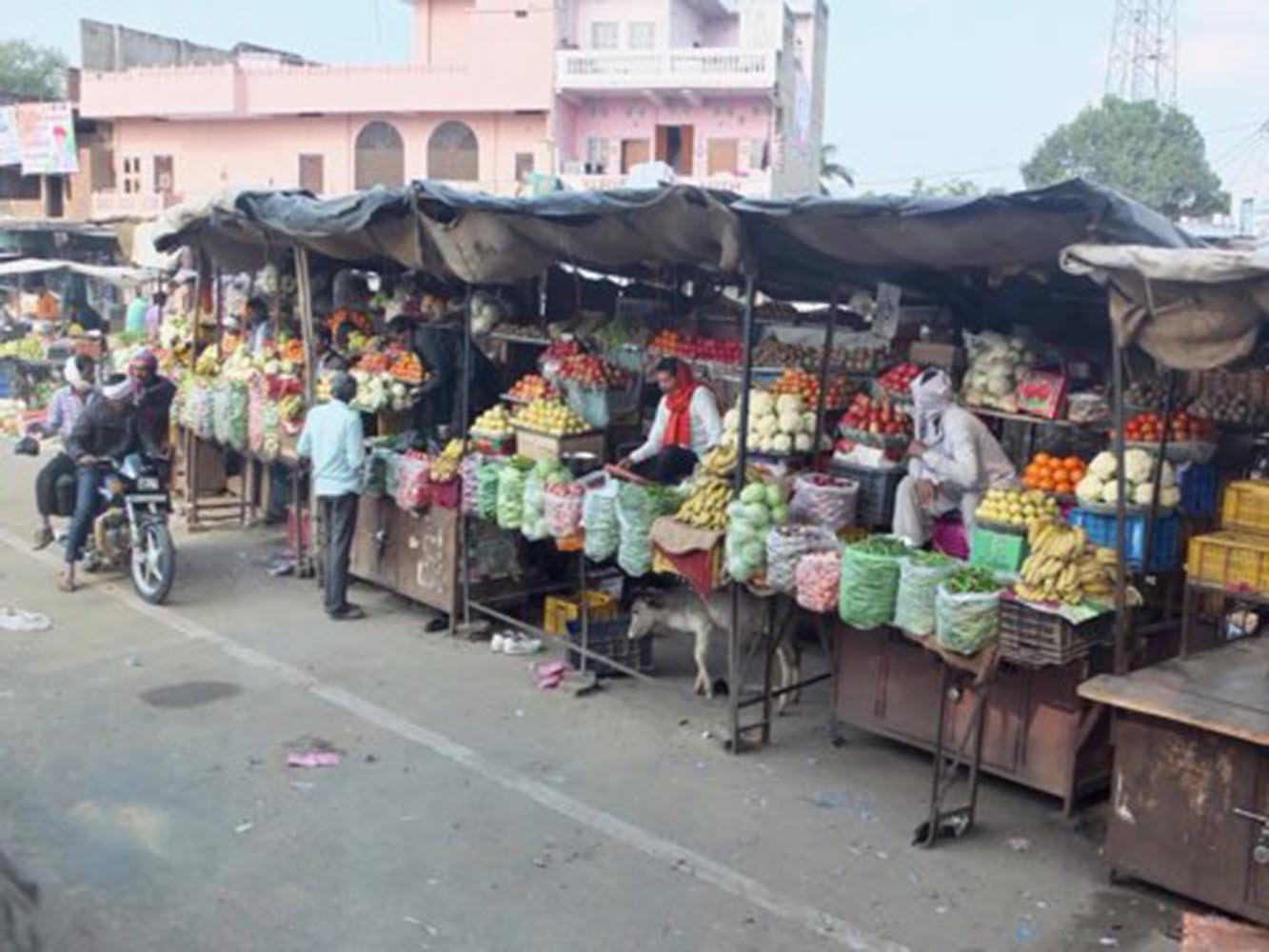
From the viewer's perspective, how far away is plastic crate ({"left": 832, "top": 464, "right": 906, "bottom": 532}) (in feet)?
23.8

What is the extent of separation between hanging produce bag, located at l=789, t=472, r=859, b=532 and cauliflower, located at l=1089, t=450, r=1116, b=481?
138cm

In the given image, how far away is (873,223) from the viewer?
233 inches

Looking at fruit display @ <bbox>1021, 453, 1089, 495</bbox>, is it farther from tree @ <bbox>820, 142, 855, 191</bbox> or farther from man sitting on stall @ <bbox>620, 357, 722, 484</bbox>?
tree @ <bbox>820, 142, 855, 191</bbox>

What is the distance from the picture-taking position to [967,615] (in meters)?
5.75

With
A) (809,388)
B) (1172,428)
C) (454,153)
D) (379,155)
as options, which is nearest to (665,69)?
(454,153)

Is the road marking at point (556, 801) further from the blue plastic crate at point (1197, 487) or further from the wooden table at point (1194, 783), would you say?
the blue plastic crate at point (1197, 487)

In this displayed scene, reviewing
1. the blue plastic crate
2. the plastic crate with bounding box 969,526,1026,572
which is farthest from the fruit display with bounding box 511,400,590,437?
the blue plastic crate

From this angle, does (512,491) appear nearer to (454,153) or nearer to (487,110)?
(487,110)

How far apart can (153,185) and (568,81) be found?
46.5ft

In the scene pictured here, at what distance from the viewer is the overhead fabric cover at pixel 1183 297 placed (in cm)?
478

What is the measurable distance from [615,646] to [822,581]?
2.17m

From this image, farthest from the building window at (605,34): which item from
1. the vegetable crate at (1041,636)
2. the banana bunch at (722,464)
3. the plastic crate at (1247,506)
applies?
the vegetable crate at (1041,636)

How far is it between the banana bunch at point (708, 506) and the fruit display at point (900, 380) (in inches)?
44.8

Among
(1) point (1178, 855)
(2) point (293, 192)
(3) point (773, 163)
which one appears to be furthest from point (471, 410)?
(3) point (773, 163)
